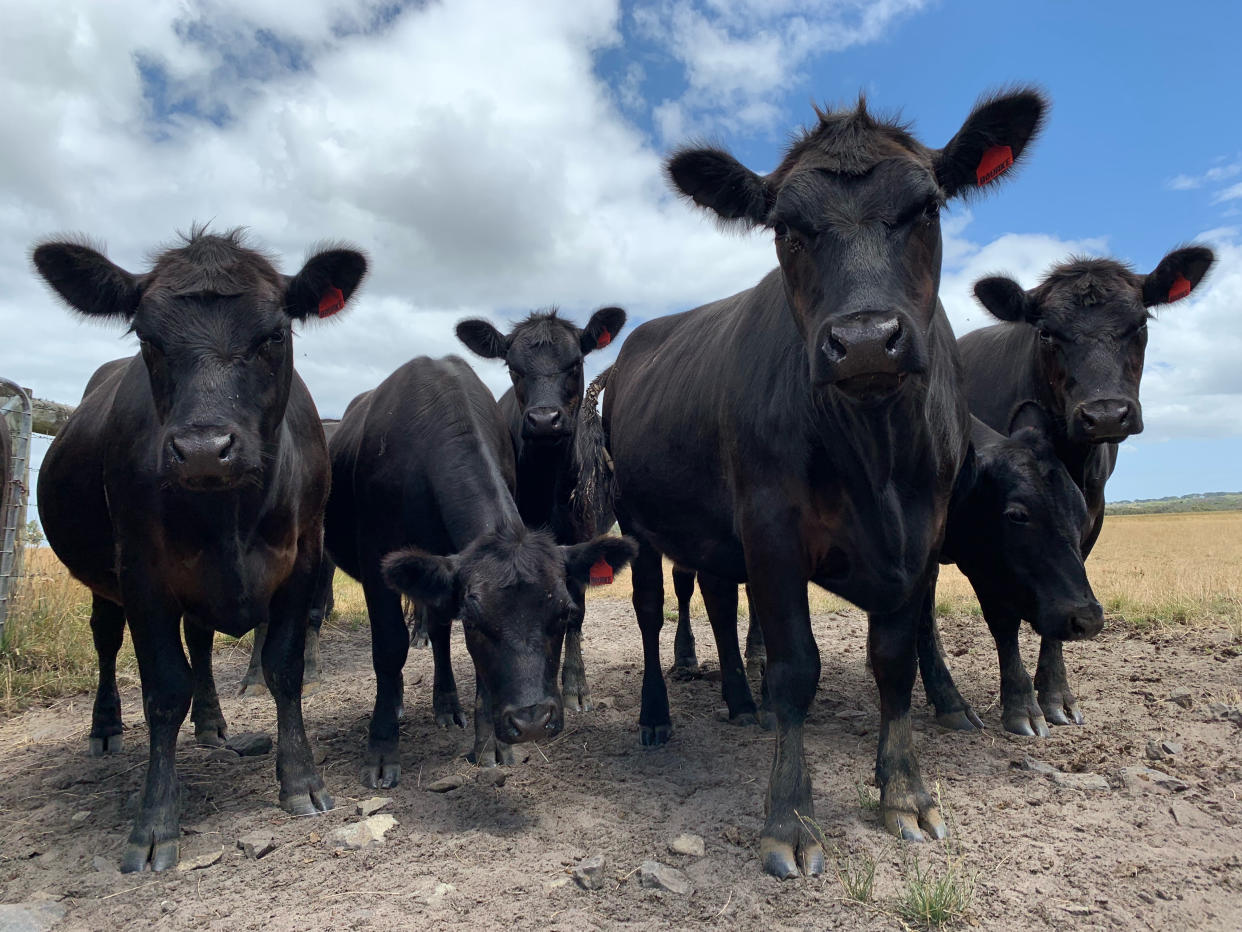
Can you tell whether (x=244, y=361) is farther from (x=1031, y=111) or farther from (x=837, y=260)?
(x=1031, y=111)

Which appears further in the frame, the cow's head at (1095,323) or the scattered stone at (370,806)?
the cow's head at (1095,323)

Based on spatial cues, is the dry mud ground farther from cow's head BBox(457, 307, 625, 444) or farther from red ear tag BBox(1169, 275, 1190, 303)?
red ear tag BBox(1169, 275, 1190, 303)

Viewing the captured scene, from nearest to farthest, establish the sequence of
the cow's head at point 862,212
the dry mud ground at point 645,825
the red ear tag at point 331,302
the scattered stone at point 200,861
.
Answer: the cow's head at point 862,212 → the dry mud ground at point 645,825 → the scattered stone at point 200,861 → the red ear tag at point 331,302

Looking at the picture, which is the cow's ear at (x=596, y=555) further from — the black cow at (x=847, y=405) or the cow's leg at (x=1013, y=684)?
the cow's leg at (x=1013, y=684)

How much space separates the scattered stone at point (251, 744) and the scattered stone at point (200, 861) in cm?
156

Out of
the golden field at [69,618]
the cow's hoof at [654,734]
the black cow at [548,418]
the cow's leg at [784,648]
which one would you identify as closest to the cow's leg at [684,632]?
the golden field at [69,618]

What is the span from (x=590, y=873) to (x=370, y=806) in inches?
58.4

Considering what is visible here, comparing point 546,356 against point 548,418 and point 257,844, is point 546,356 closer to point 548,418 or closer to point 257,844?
point 548,418

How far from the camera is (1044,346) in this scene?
19.1ft

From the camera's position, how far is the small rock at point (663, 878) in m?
3.31

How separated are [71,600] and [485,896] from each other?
7038mm

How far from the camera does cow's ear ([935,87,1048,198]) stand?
376 centimetres

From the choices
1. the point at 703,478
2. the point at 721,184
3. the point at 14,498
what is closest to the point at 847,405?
the point at 721,184

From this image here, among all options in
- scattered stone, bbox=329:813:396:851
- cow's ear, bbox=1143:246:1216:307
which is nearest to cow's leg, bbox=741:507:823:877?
scattered stone, bbox=329:813:396:851
